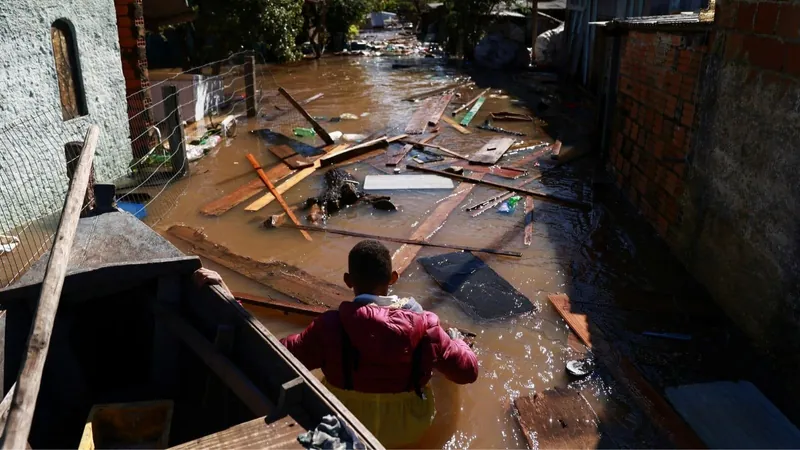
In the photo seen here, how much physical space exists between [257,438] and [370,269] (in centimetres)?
Answer: 94

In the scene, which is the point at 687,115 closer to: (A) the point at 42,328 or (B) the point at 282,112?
(A) the point at 42,328

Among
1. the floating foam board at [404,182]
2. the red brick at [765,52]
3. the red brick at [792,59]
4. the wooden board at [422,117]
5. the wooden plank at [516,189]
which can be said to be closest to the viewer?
the red brick at [792,59]

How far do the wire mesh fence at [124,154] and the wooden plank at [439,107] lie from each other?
9.40 ft

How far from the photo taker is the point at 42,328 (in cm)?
240

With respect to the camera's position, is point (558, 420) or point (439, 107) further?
point (439, 107)

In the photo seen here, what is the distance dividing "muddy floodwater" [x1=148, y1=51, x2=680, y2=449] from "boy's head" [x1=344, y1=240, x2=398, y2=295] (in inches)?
56.9

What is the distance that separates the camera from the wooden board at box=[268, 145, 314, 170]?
31.1 feet

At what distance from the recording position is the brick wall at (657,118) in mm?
5918

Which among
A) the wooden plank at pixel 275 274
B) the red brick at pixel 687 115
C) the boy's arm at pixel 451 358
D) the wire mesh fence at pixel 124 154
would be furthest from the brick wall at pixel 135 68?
the red brick at pixel 687 115

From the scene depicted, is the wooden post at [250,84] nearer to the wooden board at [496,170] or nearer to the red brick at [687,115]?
the wooden board at [496,170]

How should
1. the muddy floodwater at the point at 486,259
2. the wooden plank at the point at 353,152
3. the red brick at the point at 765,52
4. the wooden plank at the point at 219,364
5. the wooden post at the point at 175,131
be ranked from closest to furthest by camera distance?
the wooden plank at the point at 219,364
the muddy floodwater at the point at 486,259
the red brick at the point at 765,52
the wooden post at the point at 175,131
the wooden plank at the point at 353,152

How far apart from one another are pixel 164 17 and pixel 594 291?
9528 mm

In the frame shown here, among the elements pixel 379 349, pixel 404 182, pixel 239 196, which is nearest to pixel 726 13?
pixel 379 349

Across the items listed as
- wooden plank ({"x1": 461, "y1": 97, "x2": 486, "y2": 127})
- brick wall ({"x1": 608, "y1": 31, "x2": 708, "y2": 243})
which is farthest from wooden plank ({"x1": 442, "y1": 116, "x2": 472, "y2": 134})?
brick wall ({"x1": 608, "y1": 31, "x2": 708, "y2": 243})
